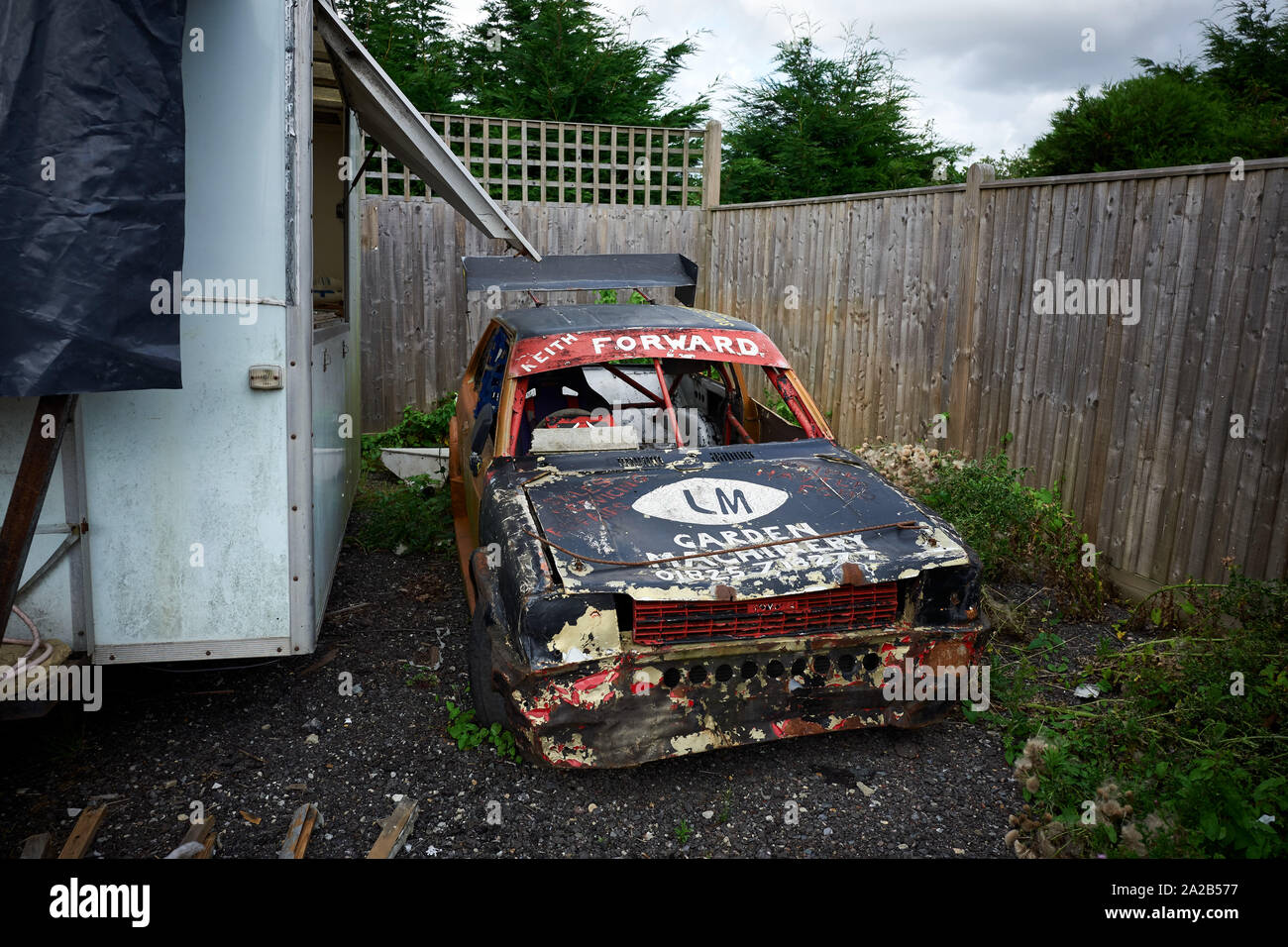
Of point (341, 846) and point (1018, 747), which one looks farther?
point (1018, 747)

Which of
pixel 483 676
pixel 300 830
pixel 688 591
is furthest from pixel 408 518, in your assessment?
pixel 688 591

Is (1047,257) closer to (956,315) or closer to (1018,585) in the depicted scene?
(956,315)

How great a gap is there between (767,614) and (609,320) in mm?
2042

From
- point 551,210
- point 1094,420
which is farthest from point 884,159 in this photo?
point 1094,420

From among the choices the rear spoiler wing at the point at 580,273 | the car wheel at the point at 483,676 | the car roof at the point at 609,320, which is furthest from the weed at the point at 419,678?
the rear spoiler wing at the point at 580,273

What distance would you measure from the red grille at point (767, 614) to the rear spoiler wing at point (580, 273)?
101 inches

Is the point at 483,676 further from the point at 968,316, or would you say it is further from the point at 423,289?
the point at 423,289

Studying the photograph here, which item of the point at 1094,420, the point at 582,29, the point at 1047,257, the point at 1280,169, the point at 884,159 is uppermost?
the point at 582,29

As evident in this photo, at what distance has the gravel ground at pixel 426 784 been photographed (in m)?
3.34

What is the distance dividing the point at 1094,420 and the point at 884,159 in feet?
33.3

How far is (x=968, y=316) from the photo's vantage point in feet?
21.0

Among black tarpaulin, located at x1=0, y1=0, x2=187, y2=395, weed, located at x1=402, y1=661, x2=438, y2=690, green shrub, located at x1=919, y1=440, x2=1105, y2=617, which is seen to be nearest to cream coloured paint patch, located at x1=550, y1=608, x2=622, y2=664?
weed, located at x1=402, y1=661, x2=438, y2=690

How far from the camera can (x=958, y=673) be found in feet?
12.1

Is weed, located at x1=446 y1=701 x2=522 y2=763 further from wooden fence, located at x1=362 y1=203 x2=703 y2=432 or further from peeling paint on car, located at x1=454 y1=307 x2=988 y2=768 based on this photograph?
wooden fence, located at x1=362 y1=203 x2=703 y2=432
